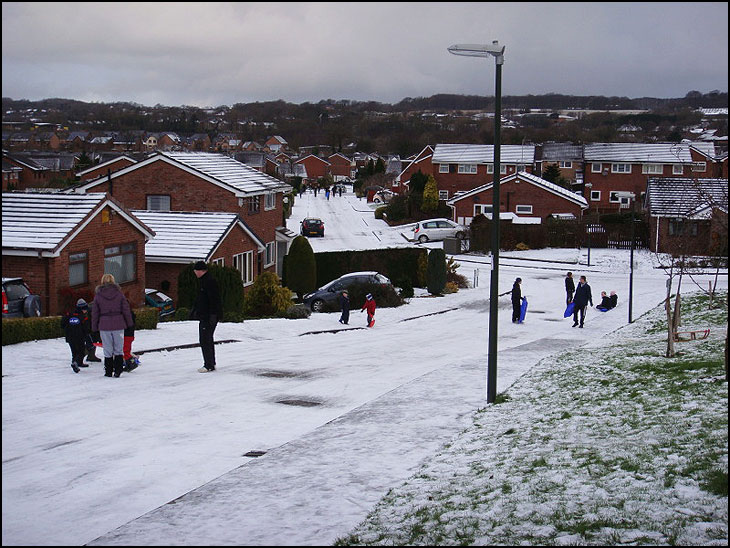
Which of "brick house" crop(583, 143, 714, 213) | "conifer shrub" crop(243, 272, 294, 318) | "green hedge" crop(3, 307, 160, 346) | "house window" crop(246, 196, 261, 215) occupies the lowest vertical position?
"conifer shrub" crop(243, 272, 294, 318)

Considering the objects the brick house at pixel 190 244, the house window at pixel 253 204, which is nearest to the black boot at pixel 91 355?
the brick house at pixel 190 244

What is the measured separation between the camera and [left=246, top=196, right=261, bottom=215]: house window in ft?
119

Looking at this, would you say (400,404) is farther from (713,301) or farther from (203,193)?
(203,193)

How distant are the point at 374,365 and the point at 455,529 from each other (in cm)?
1027

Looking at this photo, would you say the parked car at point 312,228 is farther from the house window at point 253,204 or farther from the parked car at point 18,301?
the parked car at point 18,301

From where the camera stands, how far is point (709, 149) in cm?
7744

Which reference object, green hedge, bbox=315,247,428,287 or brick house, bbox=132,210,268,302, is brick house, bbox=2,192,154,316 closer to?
brick house, bbox=132,210,268,302

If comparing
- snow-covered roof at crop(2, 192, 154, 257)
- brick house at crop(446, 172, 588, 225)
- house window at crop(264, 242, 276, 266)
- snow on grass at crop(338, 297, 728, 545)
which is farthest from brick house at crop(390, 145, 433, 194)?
snow on grass at crop(338, 297, 728, 545)

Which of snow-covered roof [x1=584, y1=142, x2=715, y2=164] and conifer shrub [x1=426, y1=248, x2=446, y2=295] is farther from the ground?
snow-covered roof [x1=584, y1=142, x2=715, y2=164]

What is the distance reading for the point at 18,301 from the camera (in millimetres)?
18766

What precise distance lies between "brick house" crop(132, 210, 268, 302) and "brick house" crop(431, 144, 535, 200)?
1639 inches

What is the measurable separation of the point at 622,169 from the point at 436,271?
41283mm

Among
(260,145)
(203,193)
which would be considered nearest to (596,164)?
(203,193)

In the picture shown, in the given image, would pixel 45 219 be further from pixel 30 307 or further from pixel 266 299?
pixel 266 299
